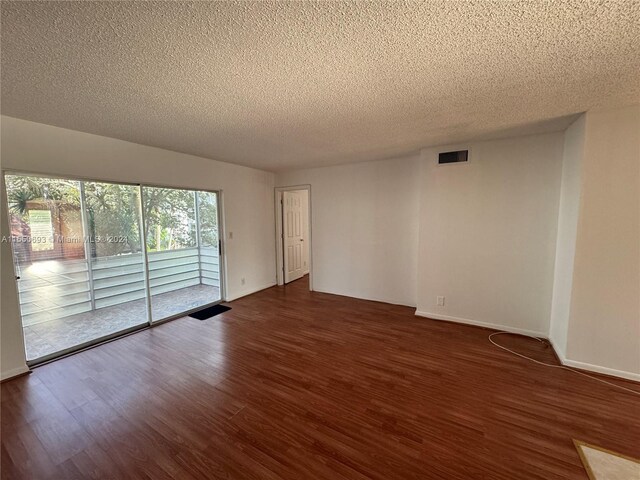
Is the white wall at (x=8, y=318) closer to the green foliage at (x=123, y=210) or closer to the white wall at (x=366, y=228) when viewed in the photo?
the green foliage at (x=123, y=210)

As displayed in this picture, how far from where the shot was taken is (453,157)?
3539 mm

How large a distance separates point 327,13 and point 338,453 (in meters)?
2.49

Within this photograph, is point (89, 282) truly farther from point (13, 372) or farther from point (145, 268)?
point (13, 372)

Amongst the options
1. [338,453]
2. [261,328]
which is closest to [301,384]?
[338,453]

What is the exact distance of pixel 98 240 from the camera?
10.6ft

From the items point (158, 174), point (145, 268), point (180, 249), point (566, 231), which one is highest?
point (158, 174)

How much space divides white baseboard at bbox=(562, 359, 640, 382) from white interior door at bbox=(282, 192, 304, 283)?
4.80 metres

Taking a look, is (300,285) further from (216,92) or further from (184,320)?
(216,92)

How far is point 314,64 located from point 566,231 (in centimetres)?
313

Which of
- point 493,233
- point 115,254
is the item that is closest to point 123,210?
point 115,254

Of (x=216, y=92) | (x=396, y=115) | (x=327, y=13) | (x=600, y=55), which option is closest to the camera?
(x=327, y=13)

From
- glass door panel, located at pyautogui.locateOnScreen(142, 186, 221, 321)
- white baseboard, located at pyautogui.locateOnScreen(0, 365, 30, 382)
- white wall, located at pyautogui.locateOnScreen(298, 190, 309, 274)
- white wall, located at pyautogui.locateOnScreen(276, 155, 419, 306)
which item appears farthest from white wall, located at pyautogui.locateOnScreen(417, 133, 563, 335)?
white baseboard, located at pyautogui.locateOnScreen(0, 365, 30, 382)

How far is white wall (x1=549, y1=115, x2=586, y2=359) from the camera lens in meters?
2.53

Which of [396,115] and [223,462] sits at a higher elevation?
[396,115]
